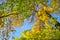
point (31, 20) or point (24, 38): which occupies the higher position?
point (24, 38)

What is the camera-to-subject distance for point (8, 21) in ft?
49.6

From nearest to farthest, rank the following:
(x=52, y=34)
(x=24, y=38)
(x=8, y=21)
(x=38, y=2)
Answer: (x=38, y=2) < (x=8, y=21) < (x=52, y=34) < (x=24, y=38)

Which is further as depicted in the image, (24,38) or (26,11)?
(24,38)

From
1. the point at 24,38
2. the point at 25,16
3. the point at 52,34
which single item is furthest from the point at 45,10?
the point at 24,38

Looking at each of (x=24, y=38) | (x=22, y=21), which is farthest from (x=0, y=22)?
(x=24, y=38)

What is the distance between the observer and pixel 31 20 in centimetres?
1420

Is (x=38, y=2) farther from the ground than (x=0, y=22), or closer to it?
farther from the ground

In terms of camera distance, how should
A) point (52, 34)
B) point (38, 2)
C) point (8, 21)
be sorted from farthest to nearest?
point (52, 34) → point (8, 21) → point (38, 2)

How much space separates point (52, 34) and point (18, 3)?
6.26 m

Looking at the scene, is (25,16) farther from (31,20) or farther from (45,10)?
(45,10)

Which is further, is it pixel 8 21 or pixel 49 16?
pixel 8 21

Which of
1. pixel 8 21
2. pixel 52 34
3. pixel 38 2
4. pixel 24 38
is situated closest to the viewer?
pixel 38 2

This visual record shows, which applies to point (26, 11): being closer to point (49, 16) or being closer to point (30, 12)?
point (30, 12)

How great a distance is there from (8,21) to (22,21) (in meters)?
1.02
